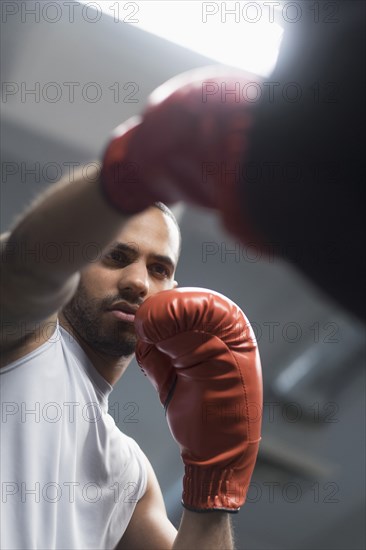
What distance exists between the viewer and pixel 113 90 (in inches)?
123

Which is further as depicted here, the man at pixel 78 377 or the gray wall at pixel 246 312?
the gray wall at pixel 246 312

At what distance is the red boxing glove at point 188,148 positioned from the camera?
0.99 meters

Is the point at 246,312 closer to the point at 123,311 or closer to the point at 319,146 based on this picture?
the point at 123,311

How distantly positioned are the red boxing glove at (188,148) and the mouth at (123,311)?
2.26ft

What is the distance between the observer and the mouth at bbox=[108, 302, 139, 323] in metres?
1.79

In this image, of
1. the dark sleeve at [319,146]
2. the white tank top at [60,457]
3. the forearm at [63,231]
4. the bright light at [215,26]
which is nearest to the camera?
the dark sleeve at [319,146]

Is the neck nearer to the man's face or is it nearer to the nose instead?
the man's face

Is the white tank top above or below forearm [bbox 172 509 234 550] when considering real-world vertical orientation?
above

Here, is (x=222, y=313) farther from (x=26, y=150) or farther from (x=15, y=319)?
(x=26, y=150)

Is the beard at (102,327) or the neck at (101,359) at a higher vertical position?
the beard at (102,327)

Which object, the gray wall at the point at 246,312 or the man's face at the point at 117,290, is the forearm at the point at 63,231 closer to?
the gray wall at the point at 246,312

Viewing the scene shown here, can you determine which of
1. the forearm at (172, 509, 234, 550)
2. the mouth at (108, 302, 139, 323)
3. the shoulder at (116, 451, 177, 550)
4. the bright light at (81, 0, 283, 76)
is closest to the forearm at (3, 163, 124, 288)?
the mouth at (108, 302, 139, 323)

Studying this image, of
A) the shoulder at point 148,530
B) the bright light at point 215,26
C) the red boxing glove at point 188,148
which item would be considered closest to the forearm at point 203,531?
the shoulder at point 148,530

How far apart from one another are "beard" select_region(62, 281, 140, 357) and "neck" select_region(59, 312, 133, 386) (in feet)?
0.04
